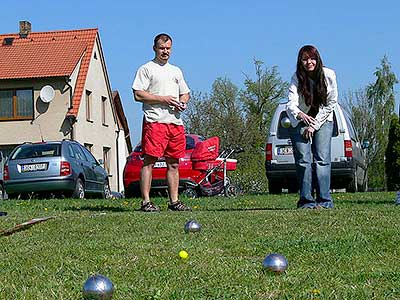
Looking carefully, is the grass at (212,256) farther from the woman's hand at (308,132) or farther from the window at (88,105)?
the window at (88,105)

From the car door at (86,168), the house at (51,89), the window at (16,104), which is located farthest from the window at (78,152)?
the window at (16,104)

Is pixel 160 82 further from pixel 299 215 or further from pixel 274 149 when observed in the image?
pixel 274 149

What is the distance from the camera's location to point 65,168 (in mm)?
16562

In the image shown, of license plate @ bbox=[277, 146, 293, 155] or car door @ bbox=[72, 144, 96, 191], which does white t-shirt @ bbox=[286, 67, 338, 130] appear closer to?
license plate @ bbox=[277, 146, 293, 155]

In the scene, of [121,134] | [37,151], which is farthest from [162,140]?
[121,134]

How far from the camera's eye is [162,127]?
840 centimetres

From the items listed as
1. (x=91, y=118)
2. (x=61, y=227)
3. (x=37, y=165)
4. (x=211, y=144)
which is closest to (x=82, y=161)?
(x=37, y=165)

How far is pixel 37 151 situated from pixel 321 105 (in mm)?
9882

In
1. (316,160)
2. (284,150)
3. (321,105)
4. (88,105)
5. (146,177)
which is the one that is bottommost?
(284,150)

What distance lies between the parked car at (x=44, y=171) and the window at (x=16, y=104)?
696 inches

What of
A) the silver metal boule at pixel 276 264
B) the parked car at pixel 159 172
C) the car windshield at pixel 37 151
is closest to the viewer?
the silver metal boule at pixel 276 264

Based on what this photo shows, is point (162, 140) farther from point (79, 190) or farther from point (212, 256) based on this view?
point (79, 190)

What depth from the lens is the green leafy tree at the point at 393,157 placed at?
28734mm

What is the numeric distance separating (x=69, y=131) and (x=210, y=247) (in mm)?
29752
